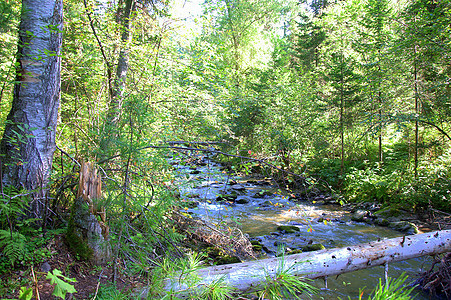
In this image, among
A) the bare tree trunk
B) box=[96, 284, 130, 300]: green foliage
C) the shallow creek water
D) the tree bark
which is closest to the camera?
box=[96, 284, 130, 300]: green foliage

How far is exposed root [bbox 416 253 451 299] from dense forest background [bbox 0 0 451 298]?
217 centimetres

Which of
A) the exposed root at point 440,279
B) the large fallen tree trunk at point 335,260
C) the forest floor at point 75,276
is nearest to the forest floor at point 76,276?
the forest floor at point 75,276

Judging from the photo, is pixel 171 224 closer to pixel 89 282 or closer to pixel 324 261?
pixel 89 282

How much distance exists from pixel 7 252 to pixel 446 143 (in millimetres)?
11684

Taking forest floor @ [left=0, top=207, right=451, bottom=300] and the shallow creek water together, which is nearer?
forest floor @ [left=0, top=207, right=451, bottom=300]

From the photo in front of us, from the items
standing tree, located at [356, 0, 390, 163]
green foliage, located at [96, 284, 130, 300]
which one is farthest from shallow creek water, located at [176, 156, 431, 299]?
standing tree, located at [356, 0, 390, 163]

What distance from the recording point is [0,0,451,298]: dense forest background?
3377mm

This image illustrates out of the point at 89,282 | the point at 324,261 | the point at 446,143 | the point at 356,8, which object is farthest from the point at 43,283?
the point at 356,8

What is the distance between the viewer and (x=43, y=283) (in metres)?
2.56

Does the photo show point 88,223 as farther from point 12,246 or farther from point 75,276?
point 12,246


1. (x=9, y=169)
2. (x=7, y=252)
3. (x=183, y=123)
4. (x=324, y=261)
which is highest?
(x=183, y=123)

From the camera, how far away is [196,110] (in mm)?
6129

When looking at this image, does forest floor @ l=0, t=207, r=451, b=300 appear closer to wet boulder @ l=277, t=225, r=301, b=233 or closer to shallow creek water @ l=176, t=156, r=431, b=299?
shallow creek water @ l=176, t=156, r=431, b=299

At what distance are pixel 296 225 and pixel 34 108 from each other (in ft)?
24.9
